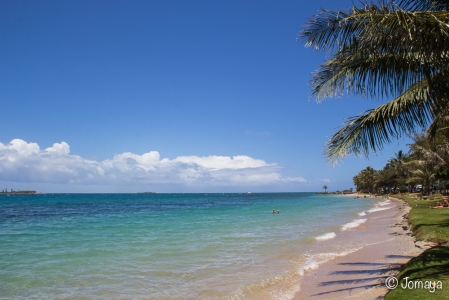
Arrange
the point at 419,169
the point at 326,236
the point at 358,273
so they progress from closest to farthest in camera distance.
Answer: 1. the point at 358,273
2. the point at 326,236
3. the point at 419,169

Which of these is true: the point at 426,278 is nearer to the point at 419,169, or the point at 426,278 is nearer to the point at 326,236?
the point at 326,236

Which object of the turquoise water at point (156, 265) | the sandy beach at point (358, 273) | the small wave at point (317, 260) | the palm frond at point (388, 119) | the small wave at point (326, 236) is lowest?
the small wave at point (326, 236)

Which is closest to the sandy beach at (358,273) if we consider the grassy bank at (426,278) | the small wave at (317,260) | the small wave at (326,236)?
the small wave at (317,260)

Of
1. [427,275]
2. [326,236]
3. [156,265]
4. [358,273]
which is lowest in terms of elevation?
[326,236]

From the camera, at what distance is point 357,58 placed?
5902 mm

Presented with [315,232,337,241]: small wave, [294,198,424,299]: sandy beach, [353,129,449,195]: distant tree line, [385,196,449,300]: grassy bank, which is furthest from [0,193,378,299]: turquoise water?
[353,129,449,195]: distant tree line

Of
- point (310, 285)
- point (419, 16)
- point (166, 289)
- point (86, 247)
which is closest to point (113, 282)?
point (166, 289)

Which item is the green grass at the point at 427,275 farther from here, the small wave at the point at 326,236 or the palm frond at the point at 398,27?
the small wave at the point at 326,236

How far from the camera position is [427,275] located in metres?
5.93

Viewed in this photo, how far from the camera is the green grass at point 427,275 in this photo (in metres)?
4.96

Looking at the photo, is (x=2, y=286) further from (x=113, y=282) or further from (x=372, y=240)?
(x=372, y=240)

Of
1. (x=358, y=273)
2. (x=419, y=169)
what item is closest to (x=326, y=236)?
(x=358, y=273)

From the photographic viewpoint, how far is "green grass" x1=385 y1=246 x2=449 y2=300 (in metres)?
4.96

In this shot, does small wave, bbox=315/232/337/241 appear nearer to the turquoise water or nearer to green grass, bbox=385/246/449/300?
the turquoise water
